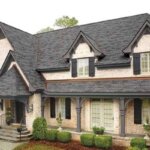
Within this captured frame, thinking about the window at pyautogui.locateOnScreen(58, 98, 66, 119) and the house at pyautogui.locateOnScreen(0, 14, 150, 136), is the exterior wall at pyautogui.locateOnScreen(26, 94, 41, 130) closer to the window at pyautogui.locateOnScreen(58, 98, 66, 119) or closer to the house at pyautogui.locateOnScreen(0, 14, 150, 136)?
the house at pyautogui.locateOnScreen(0, 14, 150, 136)

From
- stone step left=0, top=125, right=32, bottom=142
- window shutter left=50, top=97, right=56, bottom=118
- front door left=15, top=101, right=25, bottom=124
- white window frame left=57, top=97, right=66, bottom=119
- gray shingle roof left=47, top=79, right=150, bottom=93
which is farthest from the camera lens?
window shutter left=50, top=97, right=56, bottom=118

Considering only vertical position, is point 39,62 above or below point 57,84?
above

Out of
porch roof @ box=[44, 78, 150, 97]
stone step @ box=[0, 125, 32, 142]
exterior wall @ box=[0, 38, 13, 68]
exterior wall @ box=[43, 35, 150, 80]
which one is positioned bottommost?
stone step @ box=[0, 125, 32, 142]

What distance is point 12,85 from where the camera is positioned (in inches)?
817

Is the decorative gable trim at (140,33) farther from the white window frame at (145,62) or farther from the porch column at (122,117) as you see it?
the porch column at (122,117)

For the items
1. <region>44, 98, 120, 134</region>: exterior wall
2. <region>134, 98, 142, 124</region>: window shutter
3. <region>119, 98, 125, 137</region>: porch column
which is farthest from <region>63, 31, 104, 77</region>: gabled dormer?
<region>134, 98, 142, 124</region>: window shutter

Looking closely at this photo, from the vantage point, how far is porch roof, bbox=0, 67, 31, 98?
20112 mm

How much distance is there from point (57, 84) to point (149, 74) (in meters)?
8.60

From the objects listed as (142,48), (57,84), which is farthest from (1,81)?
(142,48)

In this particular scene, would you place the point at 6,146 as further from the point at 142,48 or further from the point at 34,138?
the point at 142,48

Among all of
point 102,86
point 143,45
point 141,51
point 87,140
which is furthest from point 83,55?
point 87,140

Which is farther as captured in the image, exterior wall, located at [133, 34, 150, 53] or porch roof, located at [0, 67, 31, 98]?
porch roof, located at [0, 67, 31, 98]

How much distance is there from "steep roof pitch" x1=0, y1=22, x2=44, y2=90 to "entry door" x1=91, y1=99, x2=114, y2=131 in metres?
5.50

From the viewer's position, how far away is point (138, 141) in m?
15.8
